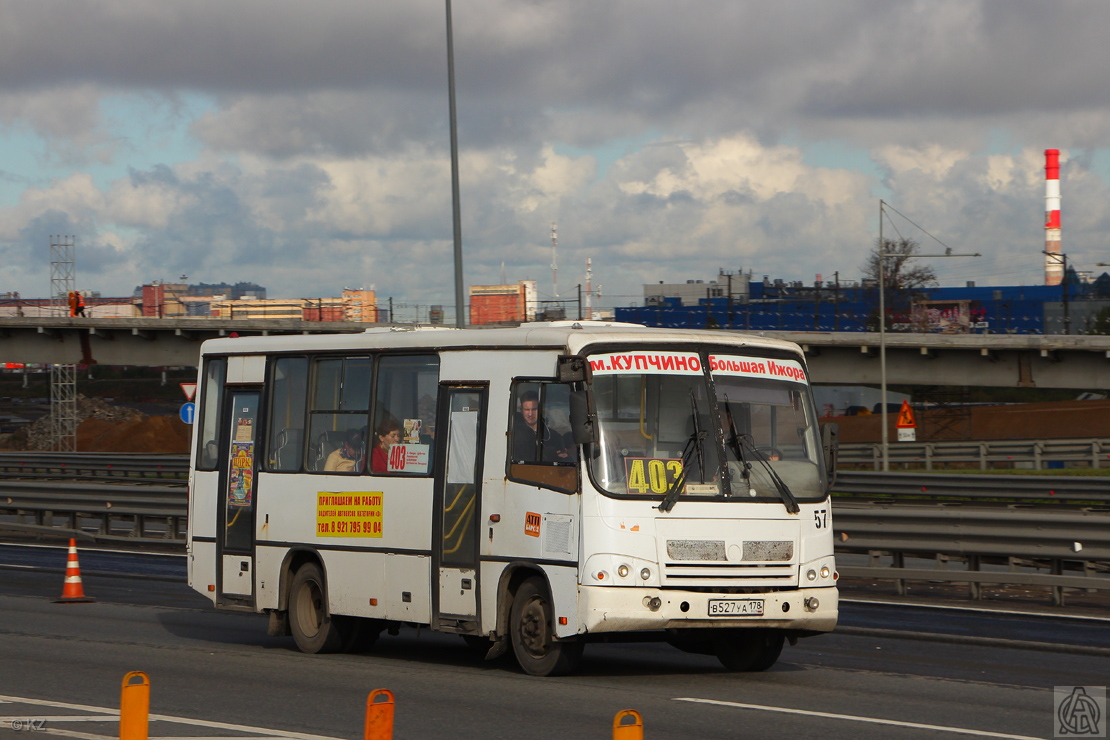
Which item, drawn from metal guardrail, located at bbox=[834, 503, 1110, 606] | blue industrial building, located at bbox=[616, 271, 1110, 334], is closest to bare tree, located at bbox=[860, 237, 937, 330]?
blue industrial building, located at bbox=[616, 271, 1110, 334]

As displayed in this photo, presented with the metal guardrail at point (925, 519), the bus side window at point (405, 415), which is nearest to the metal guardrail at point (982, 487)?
the metal guardrail at point (925, 519)

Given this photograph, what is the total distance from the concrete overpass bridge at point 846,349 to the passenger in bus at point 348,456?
2944cm

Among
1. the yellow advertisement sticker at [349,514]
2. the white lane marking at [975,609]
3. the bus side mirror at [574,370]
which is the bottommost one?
the white lane marking at [975,609]

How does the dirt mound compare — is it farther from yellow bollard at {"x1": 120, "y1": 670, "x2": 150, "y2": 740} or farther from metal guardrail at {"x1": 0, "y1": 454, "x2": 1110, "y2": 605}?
yellow bollard at {"x1": 120, "y1": 670, "x2": 150, "y2": 740}

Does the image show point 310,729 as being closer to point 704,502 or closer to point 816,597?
point 704,502

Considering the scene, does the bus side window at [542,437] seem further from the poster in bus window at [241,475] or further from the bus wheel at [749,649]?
the poster in bus window at [241,475]

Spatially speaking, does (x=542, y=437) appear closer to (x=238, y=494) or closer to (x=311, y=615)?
(x=311, y=615)

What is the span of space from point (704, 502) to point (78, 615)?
28.0ft

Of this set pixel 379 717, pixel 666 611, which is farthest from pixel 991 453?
pixel 379 717

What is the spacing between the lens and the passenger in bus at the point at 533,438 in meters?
9.57

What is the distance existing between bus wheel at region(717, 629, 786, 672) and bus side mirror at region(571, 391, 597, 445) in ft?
7.05

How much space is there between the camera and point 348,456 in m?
11.5

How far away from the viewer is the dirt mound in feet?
209

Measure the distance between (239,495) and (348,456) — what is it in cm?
164
